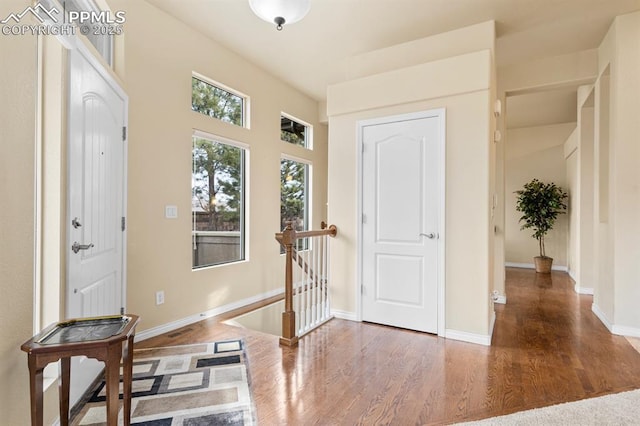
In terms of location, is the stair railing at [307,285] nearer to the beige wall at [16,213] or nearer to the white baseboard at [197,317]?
the white baseboard at [197,317]

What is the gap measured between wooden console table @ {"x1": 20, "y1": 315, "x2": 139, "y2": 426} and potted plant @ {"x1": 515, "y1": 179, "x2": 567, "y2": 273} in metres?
7.15

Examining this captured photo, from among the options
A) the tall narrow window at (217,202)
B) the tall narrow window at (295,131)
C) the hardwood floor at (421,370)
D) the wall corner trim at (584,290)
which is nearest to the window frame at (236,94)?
the tall narrow window at (217,202)

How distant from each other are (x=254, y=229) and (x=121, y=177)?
6.43 ft

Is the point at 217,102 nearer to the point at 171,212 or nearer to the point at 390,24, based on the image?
the point at 171,212

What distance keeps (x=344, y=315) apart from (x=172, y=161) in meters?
2.45

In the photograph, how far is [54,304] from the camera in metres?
1.89

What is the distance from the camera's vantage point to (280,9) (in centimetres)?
227

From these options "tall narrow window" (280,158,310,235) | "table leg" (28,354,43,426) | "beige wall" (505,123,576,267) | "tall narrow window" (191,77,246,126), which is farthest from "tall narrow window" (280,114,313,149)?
"beige wall" (505,123,576,267)

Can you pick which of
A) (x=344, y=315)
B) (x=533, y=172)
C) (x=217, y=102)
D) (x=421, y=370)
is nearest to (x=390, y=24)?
(x=217, y=102)

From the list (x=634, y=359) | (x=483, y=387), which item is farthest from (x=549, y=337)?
(x=483, y=387)

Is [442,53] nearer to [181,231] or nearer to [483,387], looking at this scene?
[483,387]

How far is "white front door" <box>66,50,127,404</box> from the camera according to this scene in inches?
79.5

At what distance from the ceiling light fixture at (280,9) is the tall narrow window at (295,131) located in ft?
9.12

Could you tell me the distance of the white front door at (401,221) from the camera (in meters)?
3.25
